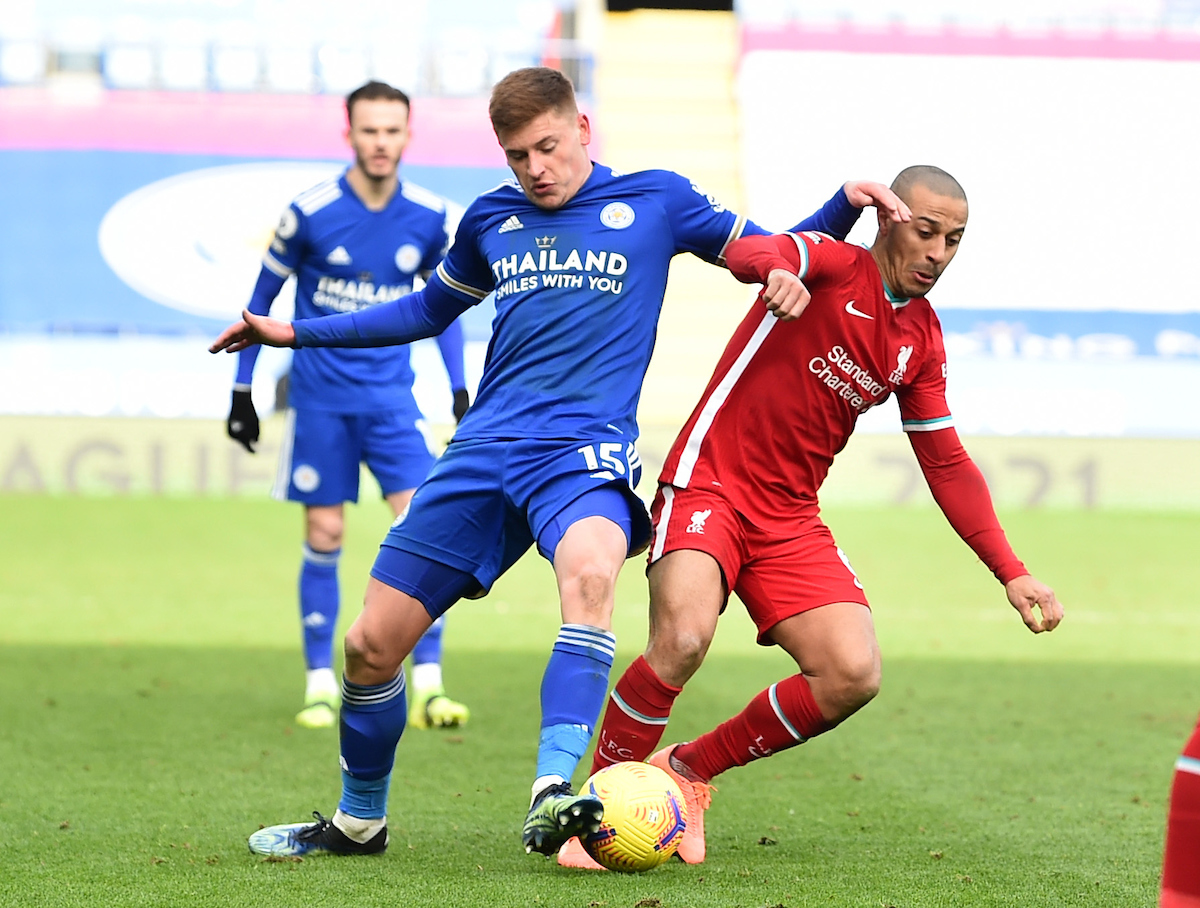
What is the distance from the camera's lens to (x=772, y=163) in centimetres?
2005

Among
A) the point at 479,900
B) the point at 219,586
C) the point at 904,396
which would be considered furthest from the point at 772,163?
the point at 479,900

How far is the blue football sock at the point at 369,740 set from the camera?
401 centimetres

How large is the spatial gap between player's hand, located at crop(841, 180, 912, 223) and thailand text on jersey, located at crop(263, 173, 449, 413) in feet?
8.96

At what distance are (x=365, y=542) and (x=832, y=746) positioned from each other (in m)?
6.78

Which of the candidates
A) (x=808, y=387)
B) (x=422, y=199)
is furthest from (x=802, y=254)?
(x=422, y=199)

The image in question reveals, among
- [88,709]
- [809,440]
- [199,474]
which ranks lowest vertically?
[199,474]

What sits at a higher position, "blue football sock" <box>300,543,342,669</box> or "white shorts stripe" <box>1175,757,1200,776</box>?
"white shorts stripe" <box>1175,757,1200,776</box>

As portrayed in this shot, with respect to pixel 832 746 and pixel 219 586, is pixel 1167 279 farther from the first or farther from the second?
pixel 832 746

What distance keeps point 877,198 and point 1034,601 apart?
3.67ft

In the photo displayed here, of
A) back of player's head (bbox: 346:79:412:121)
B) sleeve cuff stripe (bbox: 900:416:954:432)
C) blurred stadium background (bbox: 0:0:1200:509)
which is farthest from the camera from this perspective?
blurred stadium background (bbox: 0:0:1200:509)

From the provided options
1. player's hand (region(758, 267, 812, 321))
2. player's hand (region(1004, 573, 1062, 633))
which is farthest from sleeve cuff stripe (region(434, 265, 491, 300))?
player's hand (region(1004, 573, 1062, 633))

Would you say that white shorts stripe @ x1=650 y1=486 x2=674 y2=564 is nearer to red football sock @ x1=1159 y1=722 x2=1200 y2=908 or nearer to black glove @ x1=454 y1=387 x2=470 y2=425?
red football sock @ x1=1159 y1=722 x2=1200 y2=908

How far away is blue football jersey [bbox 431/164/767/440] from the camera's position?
3.91m

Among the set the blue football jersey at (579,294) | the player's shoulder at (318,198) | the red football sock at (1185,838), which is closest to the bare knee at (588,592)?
the blue football jersey at (579,294)
